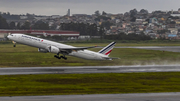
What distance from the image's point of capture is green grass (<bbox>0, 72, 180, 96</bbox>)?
34.1 m

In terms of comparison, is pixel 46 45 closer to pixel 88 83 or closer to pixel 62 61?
pixel 62 61

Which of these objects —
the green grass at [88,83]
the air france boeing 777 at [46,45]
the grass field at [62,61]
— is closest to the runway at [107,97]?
the green grass at [88,83]

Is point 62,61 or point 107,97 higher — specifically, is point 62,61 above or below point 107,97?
below

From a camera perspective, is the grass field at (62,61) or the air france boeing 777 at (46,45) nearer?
the air france boeing 777 at (46,45)

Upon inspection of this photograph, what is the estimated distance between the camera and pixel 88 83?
39000mm

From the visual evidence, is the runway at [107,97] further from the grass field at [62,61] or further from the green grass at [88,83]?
the grass field at [62,61]

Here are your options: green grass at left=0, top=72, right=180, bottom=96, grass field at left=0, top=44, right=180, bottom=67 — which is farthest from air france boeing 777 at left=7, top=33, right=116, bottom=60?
green grass at left=0, top=72, right=180, bottom=96

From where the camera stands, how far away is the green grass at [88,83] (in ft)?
112

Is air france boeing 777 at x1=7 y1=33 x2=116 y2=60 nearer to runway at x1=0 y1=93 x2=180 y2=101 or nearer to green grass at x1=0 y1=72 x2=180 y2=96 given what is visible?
Result: green grass at x1=0 y1=72 x2=180 y2=96

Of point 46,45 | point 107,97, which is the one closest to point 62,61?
point 46,45

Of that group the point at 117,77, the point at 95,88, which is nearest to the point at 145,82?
the point at 117,77

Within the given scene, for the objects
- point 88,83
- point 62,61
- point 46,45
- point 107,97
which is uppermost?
point 46,45

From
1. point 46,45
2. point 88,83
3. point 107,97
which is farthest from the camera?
point 46,45

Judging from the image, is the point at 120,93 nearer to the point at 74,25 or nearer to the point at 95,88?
the point at 95,88
